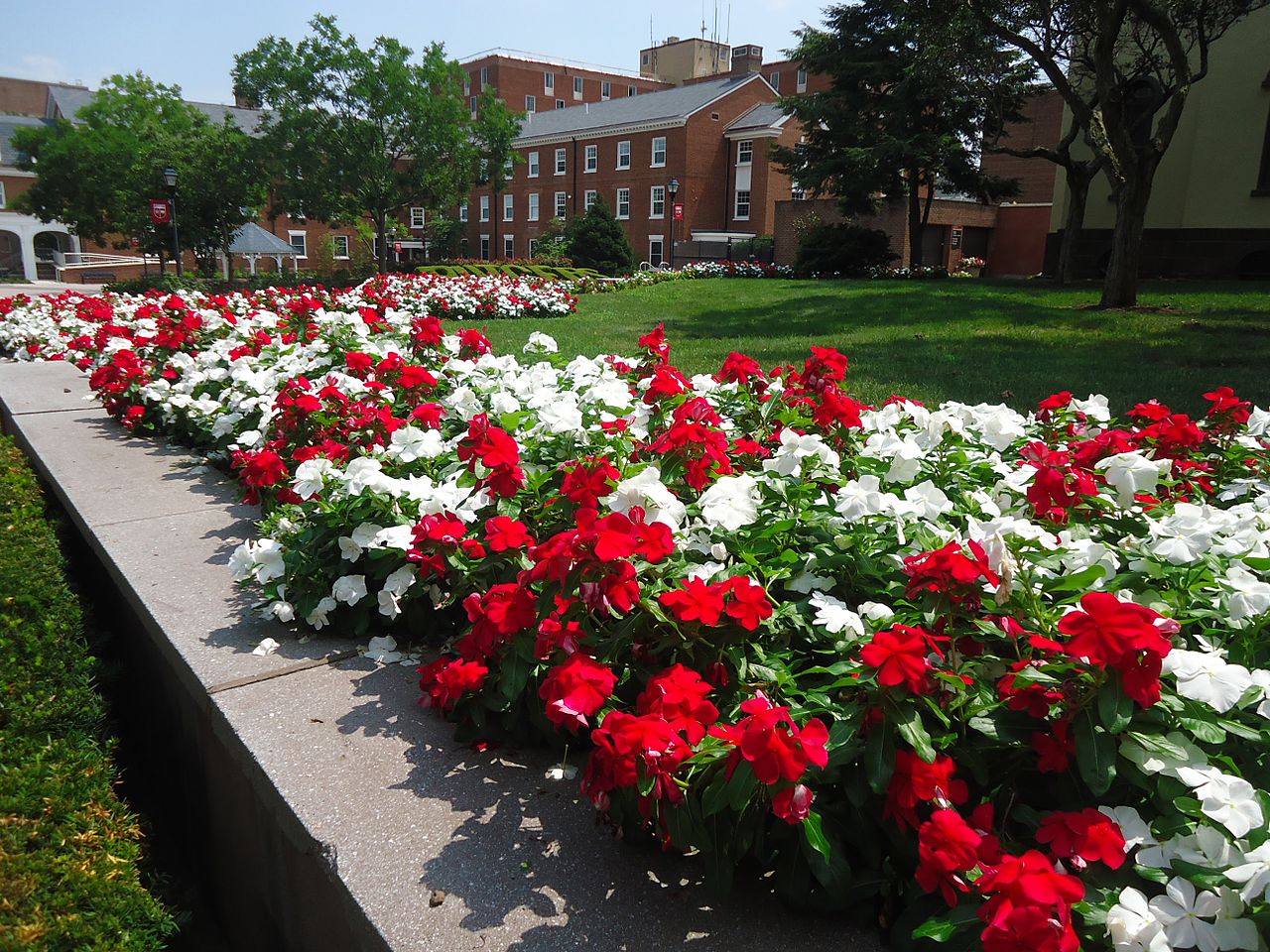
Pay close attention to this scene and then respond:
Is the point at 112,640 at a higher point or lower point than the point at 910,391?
lower

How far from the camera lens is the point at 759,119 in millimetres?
45469

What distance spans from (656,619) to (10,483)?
3.96 m

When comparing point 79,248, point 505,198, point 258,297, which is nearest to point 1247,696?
point 258,297

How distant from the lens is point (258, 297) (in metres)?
9.79

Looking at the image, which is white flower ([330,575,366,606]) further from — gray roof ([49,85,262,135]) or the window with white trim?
gray roof ([49,85,262,135])

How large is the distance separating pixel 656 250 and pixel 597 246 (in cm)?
1187

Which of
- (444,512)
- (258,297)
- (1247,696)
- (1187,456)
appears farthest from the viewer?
(258,297)

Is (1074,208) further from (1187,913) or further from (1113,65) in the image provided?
(1187,913)

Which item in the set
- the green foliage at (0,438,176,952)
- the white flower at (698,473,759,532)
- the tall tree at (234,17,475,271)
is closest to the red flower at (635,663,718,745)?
the white flower at (698,473,759,532)

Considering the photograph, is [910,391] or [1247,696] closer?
[1247,696]

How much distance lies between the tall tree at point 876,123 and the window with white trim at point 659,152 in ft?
63.1

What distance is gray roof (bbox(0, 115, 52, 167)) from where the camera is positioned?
53.0 m

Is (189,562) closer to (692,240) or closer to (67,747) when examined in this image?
(67,747)

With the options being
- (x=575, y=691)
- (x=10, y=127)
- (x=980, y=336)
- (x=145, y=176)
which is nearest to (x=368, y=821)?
(x=575, y=691)
